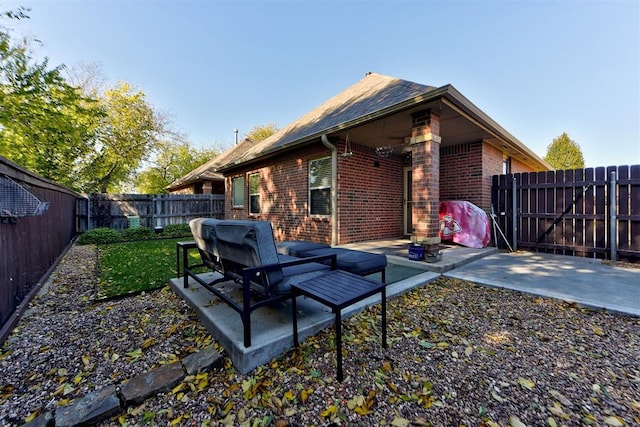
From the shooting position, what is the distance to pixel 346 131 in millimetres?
5707

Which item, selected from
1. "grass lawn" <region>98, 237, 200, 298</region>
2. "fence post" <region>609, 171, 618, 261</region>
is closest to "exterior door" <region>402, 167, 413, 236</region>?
"fence post" <region>609, 171, 618, 261</region>

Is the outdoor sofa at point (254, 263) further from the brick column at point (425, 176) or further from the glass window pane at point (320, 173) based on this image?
the glass window pane at point (320, 173)

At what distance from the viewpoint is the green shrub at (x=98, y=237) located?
8.60m

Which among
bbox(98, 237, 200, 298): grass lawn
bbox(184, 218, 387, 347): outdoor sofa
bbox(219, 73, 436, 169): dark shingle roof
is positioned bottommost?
bbox(98, 237, 200, 298): grass lawn

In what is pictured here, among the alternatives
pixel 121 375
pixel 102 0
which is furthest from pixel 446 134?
pixel 102 0

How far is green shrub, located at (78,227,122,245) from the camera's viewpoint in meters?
8.60

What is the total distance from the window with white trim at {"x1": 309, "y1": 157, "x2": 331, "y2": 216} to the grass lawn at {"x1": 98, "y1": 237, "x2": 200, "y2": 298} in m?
3.21

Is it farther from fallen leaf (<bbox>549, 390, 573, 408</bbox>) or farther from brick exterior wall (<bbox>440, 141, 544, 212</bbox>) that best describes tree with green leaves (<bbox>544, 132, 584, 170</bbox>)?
fallen leaf (<bbox>549, 390, 573, 408</bbox>)

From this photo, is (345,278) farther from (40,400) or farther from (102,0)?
(102,0)

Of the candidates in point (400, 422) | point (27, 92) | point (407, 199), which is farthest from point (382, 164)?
point (27, 92)

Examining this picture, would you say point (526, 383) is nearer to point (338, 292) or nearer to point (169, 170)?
point (338, 292)

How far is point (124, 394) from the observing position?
1.65 meters

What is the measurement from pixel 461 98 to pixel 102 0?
28.5 feet

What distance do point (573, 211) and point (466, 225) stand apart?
222cm
